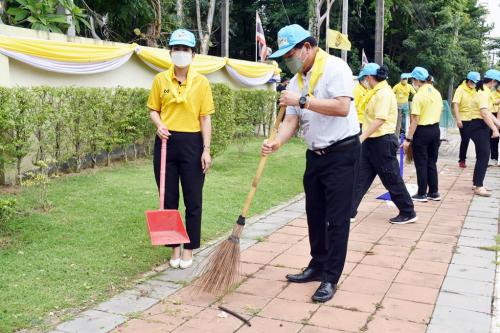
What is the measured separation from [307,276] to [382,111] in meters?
2.18

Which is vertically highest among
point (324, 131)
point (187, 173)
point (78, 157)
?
point (324, 131)

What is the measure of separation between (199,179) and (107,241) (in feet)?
3.60

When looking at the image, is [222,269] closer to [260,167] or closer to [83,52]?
[260,167]

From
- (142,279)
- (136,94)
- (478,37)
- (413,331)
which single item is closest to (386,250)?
(413,331)

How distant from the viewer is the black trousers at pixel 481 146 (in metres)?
7.70

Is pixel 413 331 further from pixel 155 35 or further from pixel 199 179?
pixel 155 35

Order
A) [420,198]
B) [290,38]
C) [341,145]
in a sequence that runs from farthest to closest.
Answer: [420,198] → [341,145] → [290,38]

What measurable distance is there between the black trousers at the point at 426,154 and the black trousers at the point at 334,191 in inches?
136

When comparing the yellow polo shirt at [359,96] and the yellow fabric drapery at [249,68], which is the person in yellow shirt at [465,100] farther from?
the yellow fabric drapery at [249,68]

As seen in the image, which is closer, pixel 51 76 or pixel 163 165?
pixel 163 165

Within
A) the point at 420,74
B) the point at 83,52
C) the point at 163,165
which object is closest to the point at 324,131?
the point at 163,165

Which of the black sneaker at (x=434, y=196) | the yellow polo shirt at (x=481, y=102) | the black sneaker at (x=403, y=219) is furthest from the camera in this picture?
the yellow polo shirt at (x=481, y=102)

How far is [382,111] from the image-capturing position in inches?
220

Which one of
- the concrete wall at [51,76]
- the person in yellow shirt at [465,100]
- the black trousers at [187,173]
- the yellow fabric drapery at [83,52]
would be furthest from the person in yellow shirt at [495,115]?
the black trousers at [187,173]
